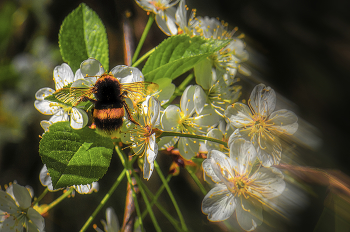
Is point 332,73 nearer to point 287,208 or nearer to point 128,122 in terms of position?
point 287,208

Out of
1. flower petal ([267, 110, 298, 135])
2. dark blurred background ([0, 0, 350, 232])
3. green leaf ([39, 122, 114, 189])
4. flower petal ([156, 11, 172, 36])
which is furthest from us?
dark blurred background ([0, 0, 350, 232])

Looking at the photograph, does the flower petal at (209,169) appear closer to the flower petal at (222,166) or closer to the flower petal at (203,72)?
the flower petal at (222,166)

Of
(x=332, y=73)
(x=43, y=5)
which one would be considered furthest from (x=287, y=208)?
(x=43, y=5)

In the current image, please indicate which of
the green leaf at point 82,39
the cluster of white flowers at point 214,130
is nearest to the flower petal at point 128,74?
the cluster of white flowers at point 214,130

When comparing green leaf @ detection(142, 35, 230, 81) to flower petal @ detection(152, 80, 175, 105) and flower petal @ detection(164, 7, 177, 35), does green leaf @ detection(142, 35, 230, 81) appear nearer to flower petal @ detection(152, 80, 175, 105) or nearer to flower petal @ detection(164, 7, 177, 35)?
flower petal @ detection(152, 80, 175, 105)

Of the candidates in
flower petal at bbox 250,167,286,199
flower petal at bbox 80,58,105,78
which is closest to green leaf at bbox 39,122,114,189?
flower petal at bbox 80,58,105,78

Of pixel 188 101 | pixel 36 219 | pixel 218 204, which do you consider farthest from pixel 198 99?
pixel 36 219
